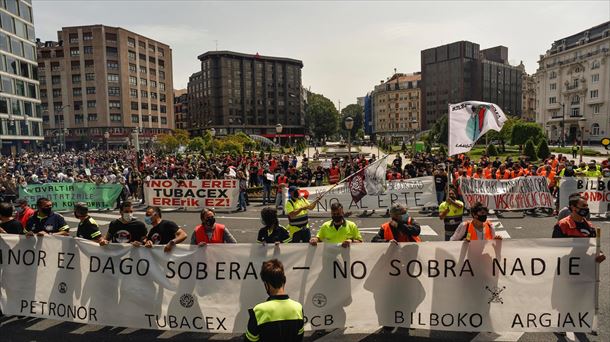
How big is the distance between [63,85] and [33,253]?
303 feet

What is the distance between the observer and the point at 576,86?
8944cm

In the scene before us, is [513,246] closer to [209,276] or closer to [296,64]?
[209,276]

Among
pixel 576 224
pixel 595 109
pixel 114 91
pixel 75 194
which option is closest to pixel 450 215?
pixel 576 224

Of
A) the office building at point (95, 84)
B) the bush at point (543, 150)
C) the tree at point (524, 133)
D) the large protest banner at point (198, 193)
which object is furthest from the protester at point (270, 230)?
the office building at point (95, 84)

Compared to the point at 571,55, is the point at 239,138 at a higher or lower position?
lower

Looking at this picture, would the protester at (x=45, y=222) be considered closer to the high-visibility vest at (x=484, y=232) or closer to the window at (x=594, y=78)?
the high-visibility vest at (x=484, y=232)

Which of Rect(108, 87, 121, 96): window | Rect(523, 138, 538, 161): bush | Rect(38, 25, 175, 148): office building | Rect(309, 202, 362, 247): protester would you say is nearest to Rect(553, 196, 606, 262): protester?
Rect(309, 202, 362, 247): protester

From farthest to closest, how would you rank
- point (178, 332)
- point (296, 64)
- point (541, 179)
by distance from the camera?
point (296, 64)
point (541, 179)
point (178, 332)

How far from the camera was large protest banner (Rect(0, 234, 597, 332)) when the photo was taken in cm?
527

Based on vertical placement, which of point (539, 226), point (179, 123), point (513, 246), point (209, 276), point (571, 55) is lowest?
point (539, 226)

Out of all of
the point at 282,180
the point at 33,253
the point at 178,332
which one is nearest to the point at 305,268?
the point at 178,332

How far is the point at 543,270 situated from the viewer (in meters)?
5.30

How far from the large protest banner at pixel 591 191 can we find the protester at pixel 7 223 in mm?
14722

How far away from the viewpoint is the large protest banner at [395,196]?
49.4 ft
